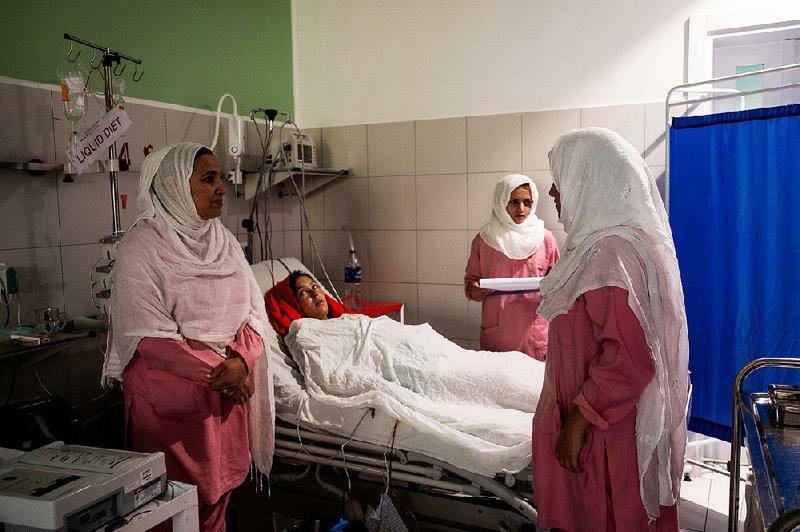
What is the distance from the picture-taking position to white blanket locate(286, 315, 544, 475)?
203 centimetres

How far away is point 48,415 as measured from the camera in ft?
6.97

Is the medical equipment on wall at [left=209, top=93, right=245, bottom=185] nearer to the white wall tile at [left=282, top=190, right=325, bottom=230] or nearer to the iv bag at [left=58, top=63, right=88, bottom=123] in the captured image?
the white wall tile at [left=282, top=190, right=325, bottom=230]

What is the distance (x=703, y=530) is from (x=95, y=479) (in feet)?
7.90

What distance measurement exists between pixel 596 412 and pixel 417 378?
1.11 meters

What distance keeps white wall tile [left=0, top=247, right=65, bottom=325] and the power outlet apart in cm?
17

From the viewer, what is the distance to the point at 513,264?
3.17 meters

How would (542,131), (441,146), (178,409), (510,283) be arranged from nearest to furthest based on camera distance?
(178,409) → (510,283) → (542,131) → (441,146)

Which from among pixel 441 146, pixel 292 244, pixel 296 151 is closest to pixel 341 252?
pixel 292 244

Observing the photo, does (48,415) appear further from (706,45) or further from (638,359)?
(706,45)

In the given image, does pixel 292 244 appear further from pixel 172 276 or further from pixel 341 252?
pixel 172 276

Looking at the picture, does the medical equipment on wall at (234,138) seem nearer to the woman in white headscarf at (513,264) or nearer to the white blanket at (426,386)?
the white blanket at (426,386)

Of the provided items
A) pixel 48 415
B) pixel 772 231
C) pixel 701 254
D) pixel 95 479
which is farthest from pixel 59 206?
pixel 772 231

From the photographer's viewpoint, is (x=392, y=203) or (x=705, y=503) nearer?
(x=705, y=503)

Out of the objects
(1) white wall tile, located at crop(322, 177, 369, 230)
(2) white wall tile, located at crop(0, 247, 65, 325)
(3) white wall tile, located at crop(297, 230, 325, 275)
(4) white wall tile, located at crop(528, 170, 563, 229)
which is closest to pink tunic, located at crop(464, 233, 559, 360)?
(4) white wall tile, located at crop(528, 170, 563, 229)
